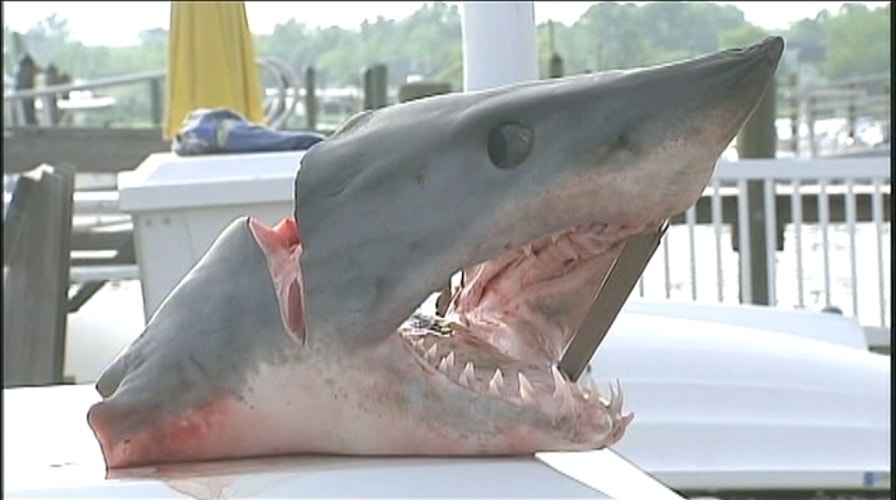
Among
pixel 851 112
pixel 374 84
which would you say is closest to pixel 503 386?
pixel 374 84

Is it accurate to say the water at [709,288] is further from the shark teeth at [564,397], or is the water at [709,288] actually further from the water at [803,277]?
the shark teeth at [564,397]

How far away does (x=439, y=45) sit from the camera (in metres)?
24.6

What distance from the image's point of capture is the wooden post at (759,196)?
25.4ft

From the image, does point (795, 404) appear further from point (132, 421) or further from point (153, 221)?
point (132, 421)

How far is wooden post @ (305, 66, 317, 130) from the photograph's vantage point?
18400 mm

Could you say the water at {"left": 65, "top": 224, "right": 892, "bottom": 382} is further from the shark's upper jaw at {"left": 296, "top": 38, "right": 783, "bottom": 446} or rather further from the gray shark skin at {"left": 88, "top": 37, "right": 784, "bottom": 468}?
the shark's upper jaw at {"left": 296, "top": 38, "right": 783, "bottom": 446}

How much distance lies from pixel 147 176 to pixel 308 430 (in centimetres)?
336

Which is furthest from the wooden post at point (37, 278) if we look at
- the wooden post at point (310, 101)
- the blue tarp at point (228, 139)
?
the wooden post at point (310, 101)

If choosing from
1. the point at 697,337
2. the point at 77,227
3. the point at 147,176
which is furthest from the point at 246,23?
the point at 697,337

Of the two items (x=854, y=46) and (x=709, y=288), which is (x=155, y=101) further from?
(x=709, y=288)

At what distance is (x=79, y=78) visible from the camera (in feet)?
90.1

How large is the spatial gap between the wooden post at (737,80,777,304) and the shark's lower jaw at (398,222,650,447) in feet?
18.6

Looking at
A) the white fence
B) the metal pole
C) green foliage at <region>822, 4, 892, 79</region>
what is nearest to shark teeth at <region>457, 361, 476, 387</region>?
the metal pole

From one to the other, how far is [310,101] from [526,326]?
17.3m
